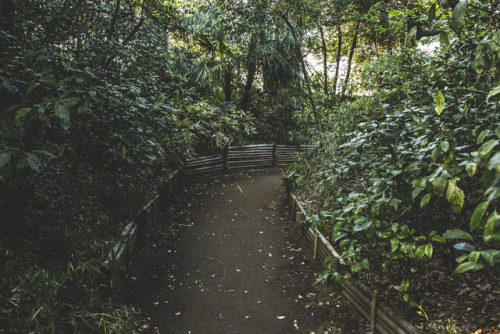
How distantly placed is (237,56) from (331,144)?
5.37 meters

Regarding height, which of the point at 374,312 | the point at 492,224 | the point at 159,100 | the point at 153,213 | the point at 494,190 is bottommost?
the point at 374,312

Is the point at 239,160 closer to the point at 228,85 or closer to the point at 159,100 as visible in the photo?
the point at 228,85

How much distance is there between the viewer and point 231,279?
174 inches

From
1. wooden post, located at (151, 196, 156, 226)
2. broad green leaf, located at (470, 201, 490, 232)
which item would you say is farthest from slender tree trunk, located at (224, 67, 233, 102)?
broad green leaf, located at (470, 201, 490, 232)

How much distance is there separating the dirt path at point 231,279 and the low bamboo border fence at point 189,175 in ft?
1.17

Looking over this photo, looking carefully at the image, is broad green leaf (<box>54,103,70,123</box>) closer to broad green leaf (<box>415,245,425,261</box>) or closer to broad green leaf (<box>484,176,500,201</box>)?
broad green leaf (<box>484,176,500,201</box>)

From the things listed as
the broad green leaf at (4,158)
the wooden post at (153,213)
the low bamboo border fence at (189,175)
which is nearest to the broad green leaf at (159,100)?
the broad green leaf at (4,158)

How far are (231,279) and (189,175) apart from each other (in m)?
5.07

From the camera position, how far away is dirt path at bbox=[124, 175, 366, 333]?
3.47 meters

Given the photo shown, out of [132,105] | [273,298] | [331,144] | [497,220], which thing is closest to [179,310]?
[273,298]

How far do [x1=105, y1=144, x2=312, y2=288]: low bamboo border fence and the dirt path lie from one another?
36 cm

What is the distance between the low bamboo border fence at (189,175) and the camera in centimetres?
384

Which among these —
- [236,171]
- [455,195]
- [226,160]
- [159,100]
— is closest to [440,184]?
[455,195]

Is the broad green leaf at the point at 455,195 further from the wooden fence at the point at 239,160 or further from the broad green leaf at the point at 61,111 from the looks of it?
the wooden fence at the point at 239,160
